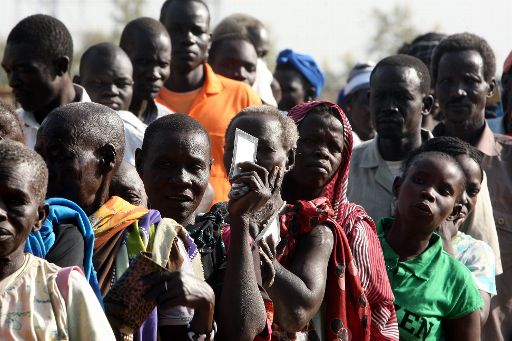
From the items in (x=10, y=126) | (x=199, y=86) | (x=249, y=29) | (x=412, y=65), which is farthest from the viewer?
(x=249, y=29)

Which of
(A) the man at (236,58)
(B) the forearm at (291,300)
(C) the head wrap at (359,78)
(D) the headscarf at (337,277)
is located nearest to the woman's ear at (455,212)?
(D) the headscarf at (337,277)

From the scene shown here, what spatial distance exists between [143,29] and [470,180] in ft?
8.30

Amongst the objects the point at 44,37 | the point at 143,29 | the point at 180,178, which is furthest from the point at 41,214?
the point at 143,29

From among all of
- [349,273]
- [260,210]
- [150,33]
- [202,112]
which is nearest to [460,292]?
[349,273]

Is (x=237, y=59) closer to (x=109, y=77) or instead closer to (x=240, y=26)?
(x=240, y=26)

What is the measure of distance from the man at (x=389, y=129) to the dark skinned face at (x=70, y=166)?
2.56 metres

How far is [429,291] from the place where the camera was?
5.72 meters

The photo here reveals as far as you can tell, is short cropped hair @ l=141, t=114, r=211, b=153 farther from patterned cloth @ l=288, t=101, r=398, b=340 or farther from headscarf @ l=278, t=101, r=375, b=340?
patterned cloth @ l=288, t=101, r=398, b=340

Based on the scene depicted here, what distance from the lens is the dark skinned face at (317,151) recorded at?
17.5ft

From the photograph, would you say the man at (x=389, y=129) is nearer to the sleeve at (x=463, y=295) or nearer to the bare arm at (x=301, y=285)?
the sleeve at (x=463, y=295)

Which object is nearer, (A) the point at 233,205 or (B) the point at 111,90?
(A) the point at 233,205

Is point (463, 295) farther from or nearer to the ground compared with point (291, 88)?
farther from the ground

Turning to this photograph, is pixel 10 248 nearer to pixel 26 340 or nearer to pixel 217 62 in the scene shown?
pixel 26 340

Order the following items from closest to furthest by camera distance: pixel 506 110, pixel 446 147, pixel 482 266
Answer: pixel 482 266 → pixel 446 147 → pixel 506 110
